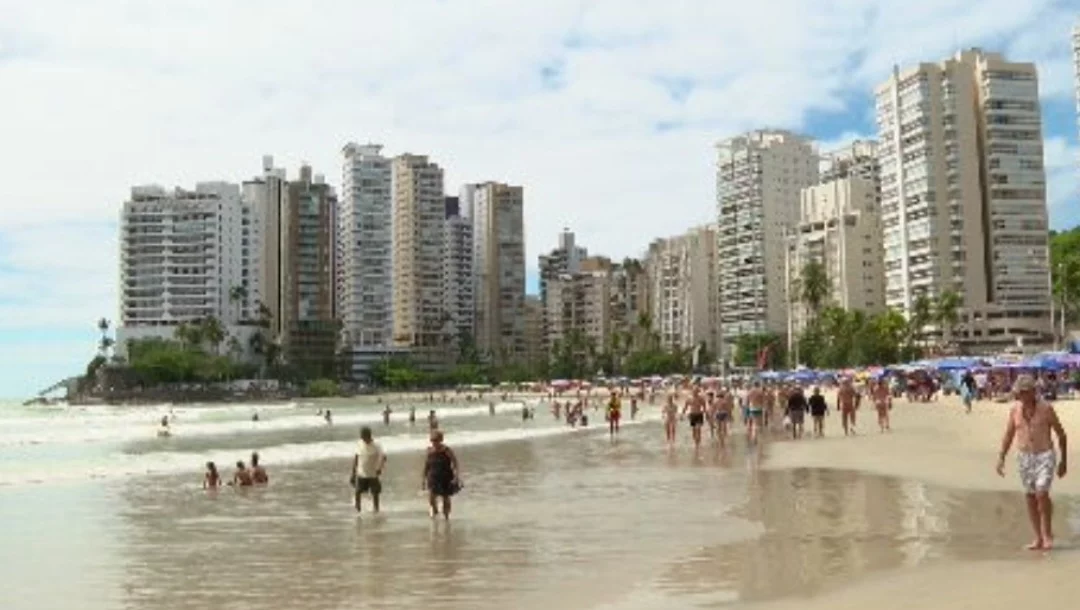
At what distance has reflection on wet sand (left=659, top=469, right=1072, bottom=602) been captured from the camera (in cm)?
959

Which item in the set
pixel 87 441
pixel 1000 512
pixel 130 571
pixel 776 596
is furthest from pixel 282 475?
pixel 87 441

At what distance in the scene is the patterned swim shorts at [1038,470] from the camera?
9.89 m

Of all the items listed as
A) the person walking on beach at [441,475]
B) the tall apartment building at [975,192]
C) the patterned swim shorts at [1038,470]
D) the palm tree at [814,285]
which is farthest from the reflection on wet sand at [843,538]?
the tall apartment building at [975,192]

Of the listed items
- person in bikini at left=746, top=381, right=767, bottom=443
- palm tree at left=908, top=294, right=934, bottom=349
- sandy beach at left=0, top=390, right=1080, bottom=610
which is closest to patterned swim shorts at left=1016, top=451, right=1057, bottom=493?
sandy beach at left=0, top=390, right=1080, bottom=610

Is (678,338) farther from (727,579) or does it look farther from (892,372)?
(727,579)

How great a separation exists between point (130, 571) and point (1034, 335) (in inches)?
5175

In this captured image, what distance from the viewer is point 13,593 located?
36.3 ft

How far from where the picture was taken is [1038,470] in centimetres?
991

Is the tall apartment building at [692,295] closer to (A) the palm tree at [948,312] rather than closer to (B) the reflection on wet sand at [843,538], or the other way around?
(A) the palm tree at [948,312]

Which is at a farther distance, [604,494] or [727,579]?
[604,494]

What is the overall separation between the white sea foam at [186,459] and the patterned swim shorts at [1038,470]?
23.1 metres

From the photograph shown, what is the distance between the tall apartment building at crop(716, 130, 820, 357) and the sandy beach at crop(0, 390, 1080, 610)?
15227cm

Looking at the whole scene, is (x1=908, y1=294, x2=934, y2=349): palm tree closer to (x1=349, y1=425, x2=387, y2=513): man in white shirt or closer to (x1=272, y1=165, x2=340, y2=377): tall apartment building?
(x1=272, y1=165, x2=340, y2=377): tall apartment building

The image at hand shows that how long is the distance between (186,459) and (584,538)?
90.3 ft
